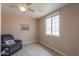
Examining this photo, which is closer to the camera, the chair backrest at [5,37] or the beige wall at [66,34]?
the chair backrest at [5,37]

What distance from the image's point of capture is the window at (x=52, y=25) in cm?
196

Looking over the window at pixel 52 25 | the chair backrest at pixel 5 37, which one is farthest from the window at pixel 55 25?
the chair backrest at pixel 5 37

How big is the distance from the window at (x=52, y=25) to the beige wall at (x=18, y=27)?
0.28 metres

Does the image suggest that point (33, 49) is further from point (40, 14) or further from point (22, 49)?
point (40, 14)

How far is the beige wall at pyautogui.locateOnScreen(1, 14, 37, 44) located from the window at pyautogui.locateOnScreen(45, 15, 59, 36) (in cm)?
28

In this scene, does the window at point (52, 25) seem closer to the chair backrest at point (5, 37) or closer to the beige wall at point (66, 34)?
the beige wall at point (66, 34)

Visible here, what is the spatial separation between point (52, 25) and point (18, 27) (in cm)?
71

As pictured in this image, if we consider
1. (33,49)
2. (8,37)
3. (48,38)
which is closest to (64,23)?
(48,38)

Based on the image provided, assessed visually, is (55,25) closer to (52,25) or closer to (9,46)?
(52,25)

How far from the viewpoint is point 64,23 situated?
2.04 meters

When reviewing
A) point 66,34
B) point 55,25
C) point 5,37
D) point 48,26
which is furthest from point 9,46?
point 66,34

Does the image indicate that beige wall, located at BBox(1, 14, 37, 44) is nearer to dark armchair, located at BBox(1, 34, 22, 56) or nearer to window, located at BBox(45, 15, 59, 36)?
dark armchair, located at BBox(1, 34, 22, 56)

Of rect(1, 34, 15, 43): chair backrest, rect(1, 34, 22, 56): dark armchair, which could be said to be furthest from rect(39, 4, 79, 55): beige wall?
rect(1, 34, 15, 43): chair backrest

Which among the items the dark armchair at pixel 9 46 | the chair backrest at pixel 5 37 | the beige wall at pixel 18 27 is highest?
the beige wall at pixel 18 27
